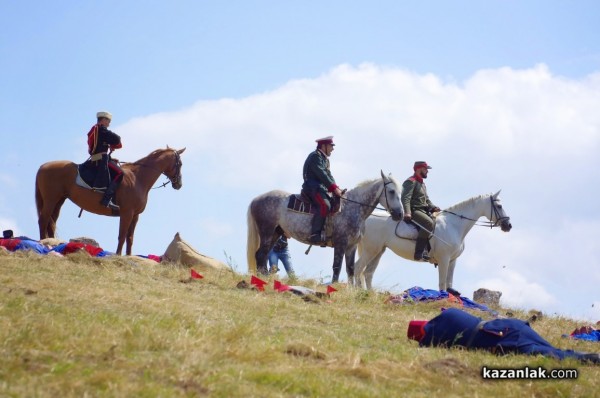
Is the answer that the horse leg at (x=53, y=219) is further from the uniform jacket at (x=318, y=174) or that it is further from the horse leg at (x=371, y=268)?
the horse leg at (x=371, y=268)

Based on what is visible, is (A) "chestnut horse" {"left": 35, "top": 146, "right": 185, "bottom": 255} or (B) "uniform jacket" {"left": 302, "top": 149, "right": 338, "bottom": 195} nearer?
(B) "uniform jacket" {"left": 302, "top": 149, "right": 338, "bottom": 195}

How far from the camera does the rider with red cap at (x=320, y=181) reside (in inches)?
672

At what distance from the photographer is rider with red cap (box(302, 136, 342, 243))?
17.1 m

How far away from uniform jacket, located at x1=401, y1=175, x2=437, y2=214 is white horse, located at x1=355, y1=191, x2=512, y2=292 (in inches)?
18.8

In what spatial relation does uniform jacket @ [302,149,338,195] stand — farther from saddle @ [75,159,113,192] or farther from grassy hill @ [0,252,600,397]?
grassy hill @ [0,252,600,397]

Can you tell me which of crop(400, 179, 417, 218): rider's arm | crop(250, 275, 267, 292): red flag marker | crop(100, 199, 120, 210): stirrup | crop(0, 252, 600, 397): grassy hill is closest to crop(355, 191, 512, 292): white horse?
crop(400, 179, 417, 218): rider's arm

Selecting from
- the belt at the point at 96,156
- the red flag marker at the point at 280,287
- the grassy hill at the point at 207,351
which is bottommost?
the grassy hill at the point at 207,351

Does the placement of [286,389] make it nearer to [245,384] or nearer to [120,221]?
[245,384]

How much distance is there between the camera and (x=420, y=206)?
Answer: 62.6ft

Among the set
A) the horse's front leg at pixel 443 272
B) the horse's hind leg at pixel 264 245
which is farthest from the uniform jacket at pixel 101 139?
the horse's front leg at pixel 443 272

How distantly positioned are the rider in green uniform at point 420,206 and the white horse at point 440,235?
0.70ft

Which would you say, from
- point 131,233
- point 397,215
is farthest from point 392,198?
point 131,233

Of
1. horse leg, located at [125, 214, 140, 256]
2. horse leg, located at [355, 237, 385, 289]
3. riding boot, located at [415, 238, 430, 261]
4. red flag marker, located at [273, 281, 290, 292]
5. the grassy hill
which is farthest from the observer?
horse leg, located at [355, 237, 385, 289]

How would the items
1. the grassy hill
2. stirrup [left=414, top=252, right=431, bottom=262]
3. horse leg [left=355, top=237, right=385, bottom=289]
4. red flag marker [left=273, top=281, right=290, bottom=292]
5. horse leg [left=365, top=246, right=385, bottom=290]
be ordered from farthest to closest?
1. horse leg [left=365, top=246, right=385, bottom=290]
2. horse leg [left=355, top=237, right=385, bottom=289]
3. stirrup [left=414, top=252, right=431, bottom=262]
4. red flag marker [left=273, top=281, right=290, bottom=292]
5. the grassy hill
